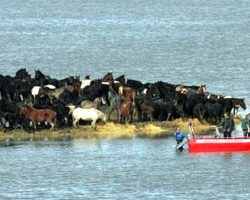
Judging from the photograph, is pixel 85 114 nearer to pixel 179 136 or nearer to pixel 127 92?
pixel 127 92

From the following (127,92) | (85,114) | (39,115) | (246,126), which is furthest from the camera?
(127,92)

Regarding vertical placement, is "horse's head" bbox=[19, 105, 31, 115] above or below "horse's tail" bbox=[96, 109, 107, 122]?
above

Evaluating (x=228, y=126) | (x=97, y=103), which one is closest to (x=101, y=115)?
(x=97, y=103)

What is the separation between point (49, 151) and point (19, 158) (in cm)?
114

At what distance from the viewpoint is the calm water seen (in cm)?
3900

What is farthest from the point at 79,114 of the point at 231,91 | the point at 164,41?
the point at 164,41

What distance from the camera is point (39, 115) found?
45.9 meters

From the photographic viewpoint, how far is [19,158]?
4291 cm

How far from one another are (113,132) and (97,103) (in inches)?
76.6

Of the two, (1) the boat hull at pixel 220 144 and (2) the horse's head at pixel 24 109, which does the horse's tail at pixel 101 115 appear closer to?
(2) the horse's head at pixel 24 109

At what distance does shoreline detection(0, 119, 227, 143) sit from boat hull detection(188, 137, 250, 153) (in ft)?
10.1

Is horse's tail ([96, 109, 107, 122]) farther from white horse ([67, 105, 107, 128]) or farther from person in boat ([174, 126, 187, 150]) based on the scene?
person in boat ([174, 126, 187, 150])

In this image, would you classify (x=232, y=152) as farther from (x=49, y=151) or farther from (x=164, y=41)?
(x=164, y=41)

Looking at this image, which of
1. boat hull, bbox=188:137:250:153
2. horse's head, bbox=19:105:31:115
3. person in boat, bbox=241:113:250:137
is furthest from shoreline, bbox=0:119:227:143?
boat hull, bbox=188:137:250:153
